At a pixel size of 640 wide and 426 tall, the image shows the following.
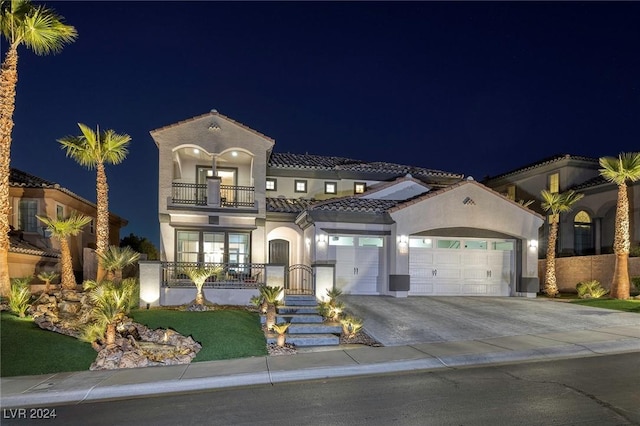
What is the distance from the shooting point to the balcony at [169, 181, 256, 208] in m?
18.2

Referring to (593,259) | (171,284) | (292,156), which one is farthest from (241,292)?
(593,259)

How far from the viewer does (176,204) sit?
17.9 metres

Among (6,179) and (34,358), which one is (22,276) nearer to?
(6,179)

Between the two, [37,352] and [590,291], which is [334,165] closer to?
[590,291]

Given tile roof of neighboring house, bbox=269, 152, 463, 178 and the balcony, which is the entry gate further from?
tile roof of neighboring house, bbox=269, 152, 463, 178

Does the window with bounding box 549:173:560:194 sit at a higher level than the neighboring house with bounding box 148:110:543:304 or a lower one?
higher

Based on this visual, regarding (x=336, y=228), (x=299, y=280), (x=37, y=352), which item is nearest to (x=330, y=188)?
(x=336, y=228)

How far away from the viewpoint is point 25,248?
17516 millimetres

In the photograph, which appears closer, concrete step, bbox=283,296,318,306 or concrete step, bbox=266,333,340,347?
concrete step, bbox=266,333,340,347

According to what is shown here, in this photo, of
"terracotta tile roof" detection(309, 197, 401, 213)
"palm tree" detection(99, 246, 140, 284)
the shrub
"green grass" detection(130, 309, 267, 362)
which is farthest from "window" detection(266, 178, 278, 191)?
the shrub

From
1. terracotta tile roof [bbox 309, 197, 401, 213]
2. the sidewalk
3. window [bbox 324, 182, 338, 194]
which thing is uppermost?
window [bbox 324, 182, 338, 194]

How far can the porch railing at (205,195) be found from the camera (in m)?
18.4

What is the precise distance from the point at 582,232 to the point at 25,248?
30794mm

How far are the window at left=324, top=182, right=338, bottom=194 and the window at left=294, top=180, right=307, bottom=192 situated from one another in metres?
1.14
